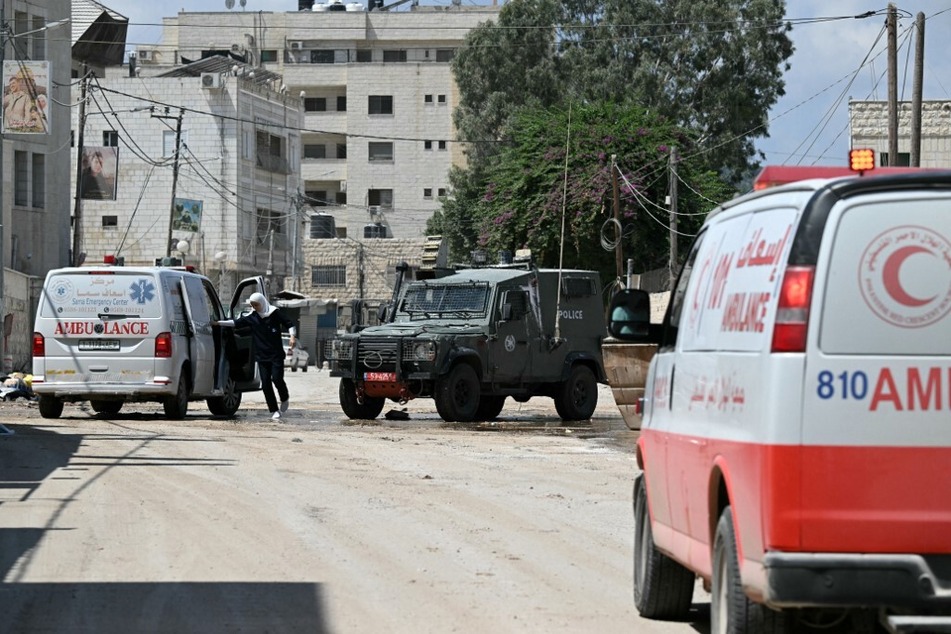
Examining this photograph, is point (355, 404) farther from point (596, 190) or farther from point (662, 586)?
point (596, 190)

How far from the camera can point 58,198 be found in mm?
55312

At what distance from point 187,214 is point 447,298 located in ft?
147

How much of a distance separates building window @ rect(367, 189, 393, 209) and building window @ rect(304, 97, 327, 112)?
576 centimetres

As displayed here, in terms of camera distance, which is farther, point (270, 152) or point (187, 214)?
point (270, 152)

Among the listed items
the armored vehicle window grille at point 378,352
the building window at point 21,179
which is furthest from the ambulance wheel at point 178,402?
the building window at point 21,179

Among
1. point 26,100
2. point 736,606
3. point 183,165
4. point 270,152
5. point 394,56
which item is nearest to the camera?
point 736,606

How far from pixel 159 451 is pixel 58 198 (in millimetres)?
39457

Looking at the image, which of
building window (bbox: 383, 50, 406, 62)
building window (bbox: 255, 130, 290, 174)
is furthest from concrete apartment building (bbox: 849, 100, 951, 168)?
building window (bbox: 383, 50, 406, 62)

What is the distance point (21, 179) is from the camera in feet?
175

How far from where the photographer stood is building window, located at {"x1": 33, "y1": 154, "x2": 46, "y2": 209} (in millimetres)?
53969

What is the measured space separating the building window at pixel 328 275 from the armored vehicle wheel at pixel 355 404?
60.8 meters

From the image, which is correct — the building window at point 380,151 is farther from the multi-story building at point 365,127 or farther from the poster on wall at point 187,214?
the poster on wall at point 187,214

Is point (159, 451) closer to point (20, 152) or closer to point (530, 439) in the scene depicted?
point (530, 439)

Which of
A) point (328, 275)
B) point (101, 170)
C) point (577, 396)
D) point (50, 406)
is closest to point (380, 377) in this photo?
point (577, 396)
